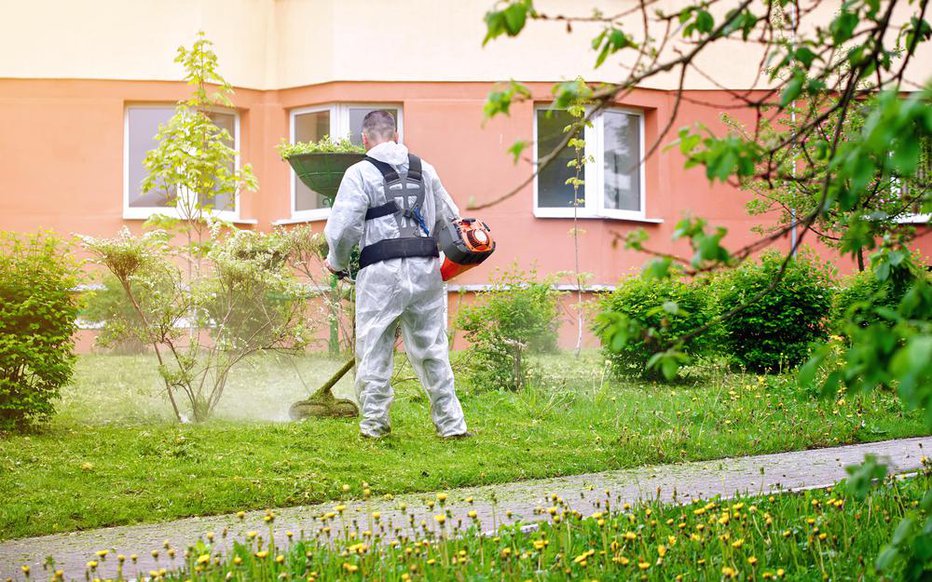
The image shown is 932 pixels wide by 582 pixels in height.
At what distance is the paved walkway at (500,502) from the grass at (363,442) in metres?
0.25

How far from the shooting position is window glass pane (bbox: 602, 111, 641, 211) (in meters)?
16.2

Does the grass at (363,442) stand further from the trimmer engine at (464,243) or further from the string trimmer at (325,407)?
the trimmer engine at (464,243)

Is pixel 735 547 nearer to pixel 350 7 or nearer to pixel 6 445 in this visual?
pixel 6 445

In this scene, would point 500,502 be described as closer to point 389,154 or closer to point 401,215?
point 401,215

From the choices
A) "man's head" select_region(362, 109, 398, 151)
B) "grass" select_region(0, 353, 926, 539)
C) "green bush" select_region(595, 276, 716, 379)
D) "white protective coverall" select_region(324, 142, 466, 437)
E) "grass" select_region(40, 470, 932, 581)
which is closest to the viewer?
"grass" select_region(40, 470, 932, 581)

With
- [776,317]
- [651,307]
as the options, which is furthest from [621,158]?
[651,307]

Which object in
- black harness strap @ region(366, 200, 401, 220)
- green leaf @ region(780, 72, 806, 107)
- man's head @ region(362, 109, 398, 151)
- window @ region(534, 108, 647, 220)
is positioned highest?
window @ region(534, 108, 647, 220)

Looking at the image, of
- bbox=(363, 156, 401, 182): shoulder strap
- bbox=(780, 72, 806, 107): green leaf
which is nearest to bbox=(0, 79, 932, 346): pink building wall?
bbox=(363, 156, 401, 182): shoulder strap

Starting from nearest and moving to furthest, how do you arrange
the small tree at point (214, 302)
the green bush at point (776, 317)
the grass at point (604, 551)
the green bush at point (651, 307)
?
the grass at point (604, 551), the small tree at point (214, 302), the green bush at point (651, 307), the green bush at point (776, 317)

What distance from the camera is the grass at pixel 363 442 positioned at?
643 cm

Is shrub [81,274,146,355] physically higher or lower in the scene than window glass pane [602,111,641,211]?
lower

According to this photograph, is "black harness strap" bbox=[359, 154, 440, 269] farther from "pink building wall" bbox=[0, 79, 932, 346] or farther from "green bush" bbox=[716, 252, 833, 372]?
"pink building wall" bbox=[0, 79, 932, 346]

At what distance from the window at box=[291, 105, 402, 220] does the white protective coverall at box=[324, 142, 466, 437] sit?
788 cm

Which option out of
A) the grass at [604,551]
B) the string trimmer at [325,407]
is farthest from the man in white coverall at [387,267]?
the grass at [604,551]
